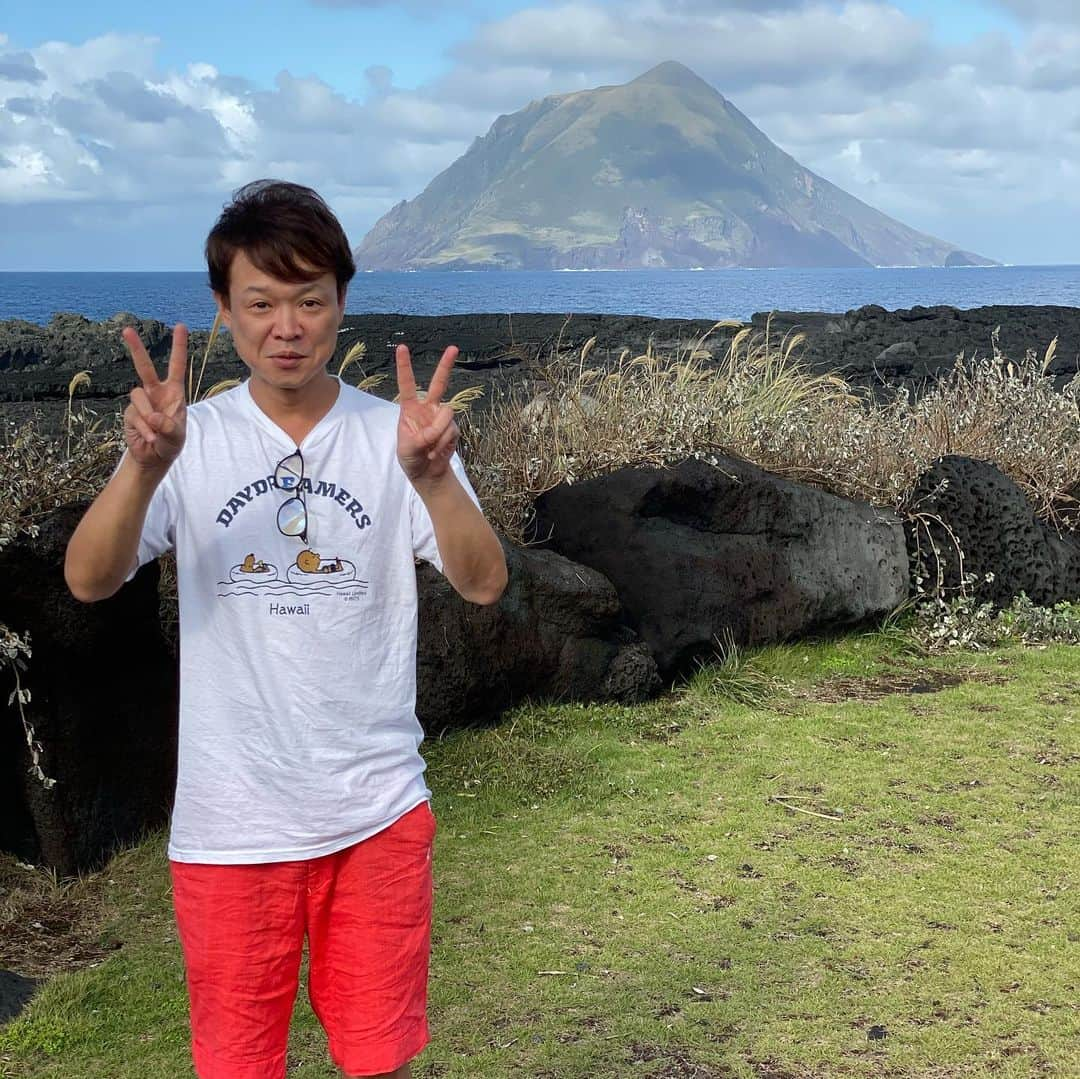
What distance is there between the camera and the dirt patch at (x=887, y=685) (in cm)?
634

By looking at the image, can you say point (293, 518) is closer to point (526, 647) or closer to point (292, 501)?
point (292, 501)

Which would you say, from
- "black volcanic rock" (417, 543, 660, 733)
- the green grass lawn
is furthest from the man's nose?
"black volcanic rock" (417, 543, 660, 733)

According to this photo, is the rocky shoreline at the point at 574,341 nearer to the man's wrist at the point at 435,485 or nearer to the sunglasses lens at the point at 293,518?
the sunglasses lens at the point at 293,518

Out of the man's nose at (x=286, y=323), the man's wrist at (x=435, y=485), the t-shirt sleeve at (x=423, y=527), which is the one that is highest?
the man's nose at (x=286, y=323)

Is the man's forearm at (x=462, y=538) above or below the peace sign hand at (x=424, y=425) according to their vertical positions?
below

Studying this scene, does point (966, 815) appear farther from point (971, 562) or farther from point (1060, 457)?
point (1060, 457)

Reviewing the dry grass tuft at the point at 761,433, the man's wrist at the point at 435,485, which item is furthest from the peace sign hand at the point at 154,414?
the dry grass tuft at the point at 761,433

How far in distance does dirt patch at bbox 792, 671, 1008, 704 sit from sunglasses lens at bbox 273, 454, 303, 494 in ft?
14.4

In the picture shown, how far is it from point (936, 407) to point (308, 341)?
735 cm

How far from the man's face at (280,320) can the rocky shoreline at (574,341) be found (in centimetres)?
973

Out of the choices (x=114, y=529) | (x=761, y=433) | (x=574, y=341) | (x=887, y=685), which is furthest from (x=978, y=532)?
(x=574, y=341)

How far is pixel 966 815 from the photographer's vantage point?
189 inches

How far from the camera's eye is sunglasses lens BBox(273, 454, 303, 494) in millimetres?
2277

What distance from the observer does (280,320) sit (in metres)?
2.24
